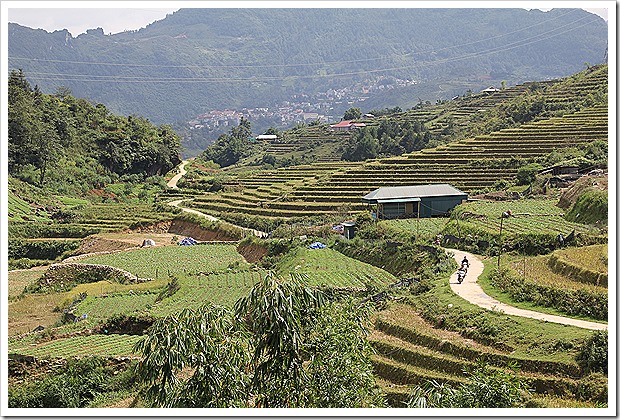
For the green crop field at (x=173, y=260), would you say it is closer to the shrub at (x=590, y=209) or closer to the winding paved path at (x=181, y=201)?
the winding paved path at (x=181, y=201)

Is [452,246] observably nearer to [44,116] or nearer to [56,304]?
[56,304]

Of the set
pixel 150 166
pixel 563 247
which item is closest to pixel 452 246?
pixel 563 247

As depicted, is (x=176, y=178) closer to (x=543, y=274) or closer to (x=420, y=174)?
(x=420, y=174)

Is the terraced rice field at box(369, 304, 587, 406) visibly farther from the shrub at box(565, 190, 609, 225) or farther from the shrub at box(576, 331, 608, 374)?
the shrub at box(565, 190, 609, 225)

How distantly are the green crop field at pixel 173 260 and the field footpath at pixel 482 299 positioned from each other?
10288mm

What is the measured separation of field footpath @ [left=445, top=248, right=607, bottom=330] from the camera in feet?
44.3

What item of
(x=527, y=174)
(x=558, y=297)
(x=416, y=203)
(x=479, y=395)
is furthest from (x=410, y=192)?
(x=479, y=395)

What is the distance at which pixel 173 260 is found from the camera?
30.9 m

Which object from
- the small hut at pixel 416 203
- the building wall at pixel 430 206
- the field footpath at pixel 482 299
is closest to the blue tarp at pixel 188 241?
the small hut at pixel 416 203

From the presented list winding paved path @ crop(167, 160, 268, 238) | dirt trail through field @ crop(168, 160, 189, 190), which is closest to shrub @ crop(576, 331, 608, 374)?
winding paved path @ crop(167, 160, 268, 238)

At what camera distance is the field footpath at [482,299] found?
13.5 m

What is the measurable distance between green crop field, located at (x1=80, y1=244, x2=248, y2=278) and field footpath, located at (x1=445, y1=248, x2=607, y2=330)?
10.3 meters

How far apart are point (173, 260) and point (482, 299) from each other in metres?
17.3

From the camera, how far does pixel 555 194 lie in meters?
32.5
